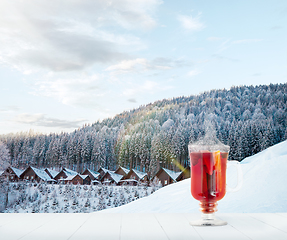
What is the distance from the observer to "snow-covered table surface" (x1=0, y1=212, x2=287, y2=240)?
1.36 metres

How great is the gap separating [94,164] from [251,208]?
2897 cm

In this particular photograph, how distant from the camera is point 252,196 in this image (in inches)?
163

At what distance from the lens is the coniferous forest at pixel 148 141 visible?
27.1m

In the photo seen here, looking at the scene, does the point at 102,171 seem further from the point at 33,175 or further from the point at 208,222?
the point at 208,222

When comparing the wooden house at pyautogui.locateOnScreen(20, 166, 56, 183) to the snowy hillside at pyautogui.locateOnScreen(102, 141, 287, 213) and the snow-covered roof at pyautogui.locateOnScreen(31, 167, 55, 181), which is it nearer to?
the snow-covered roof at pyautogui.locateOnScreen(31, 167, 55, 181)

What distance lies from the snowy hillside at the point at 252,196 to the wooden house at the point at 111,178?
19.0m

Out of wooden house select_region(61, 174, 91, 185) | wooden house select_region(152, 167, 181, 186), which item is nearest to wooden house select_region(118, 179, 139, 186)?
wooden house select_region(152, 167, 181, 186)

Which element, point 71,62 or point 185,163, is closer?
point 71,62

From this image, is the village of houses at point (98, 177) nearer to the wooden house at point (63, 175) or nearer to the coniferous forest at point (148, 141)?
the wooden house at point (63, 175)

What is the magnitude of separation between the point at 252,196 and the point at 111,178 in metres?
22.1

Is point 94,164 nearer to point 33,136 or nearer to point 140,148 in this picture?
point 140,148

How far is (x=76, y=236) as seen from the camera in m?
1.36

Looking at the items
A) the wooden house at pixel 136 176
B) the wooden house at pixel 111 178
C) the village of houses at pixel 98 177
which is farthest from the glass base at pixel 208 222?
the wooden house at pixel 111 178

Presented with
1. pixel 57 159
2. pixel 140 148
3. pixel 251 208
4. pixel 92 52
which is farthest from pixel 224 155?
pixel 57 159
